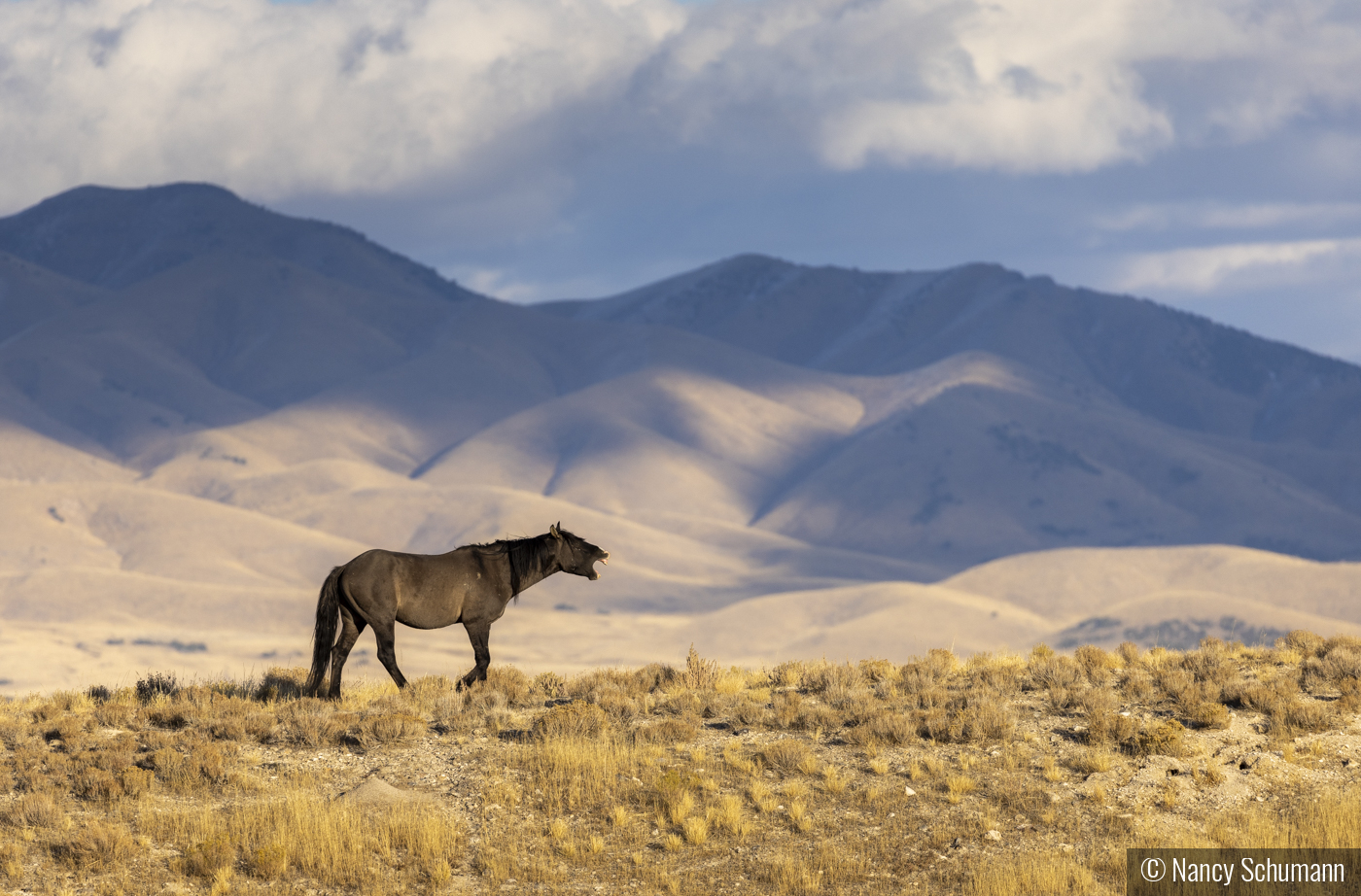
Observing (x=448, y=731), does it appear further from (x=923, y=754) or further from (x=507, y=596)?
(x=923, y=754)

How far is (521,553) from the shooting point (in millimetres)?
18578

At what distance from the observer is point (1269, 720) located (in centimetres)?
1719

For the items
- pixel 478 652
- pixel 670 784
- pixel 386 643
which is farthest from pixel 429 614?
pixel 670 784

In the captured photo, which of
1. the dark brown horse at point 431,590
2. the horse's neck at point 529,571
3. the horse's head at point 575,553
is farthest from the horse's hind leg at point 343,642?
the horse's head at point 575,553

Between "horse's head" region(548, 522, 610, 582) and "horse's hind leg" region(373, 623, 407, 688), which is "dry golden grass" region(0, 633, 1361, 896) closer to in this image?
"horse's hind leg" region(373, 623, 407, 688)

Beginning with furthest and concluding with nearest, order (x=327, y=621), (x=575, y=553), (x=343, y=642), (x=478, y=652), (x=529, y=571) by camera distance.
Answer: (x=575, y=553) → (x=529, y=571) → (x=478, y=652) → (x=343, y=642) → (x=327, y=621)

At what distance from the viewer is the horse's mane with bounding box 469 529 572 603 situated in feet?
60.7

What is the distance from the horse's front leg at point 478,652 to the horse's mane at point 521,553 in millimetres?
628

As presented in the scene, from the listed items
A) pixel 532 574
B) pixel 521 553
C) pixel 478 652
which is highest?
pixel 521 553

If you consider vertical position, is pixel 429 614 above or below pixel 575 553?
below

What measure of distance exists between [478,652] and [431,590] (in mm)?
996

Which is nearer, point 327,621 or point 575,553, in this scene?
point 327,621

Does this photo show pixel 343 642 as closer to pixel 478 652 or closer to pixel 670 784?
pixel 478 652

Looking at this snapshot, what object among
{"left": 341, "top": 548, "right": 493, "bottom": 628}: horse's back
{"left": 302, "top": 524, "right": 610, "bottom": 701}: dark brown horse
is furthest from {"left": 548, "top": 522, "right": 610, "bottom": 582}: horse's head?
{"left": 341, "top": 548, "right": 493, "bottom": 628}: horse's back
